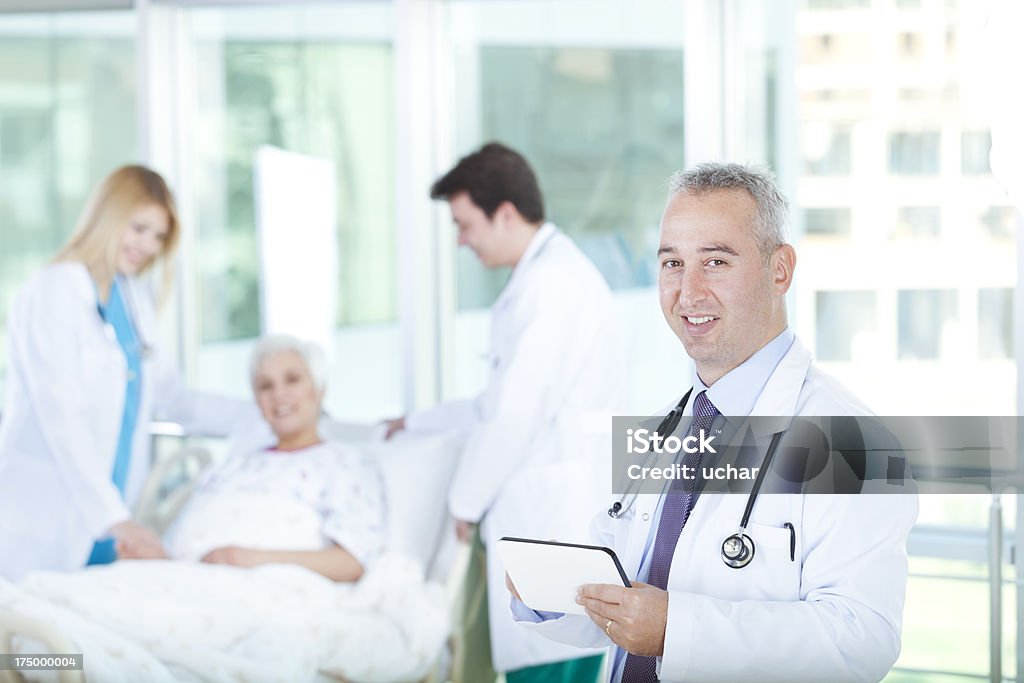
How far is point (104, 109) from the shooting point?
13.1 ft

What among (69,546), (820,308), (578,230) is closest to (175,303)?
(69,546)

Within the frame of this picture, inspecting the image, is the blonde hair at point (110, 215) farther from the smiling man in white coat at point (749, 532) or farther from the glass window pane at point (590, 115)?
the smiling man in white coat at point (749, 532)

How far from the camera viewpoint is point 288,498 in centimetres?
273

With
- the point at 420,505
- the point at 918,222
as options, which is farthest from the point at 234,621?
the point at 918,222

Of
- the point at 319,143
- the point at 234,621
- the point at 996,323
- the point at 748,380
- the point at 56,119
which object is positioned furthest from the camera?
the point at 56,119

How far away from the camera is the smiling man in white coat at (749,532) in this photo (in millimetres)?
1303

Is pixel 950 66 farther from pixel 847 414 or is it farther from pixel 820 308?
pixel 847 414

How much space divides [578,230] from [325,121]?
91 centimetres

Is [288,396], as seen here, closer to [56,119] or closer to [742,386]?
[742,386]

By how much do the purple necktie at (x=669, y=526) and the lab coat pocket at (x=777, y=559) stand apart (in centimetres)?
12

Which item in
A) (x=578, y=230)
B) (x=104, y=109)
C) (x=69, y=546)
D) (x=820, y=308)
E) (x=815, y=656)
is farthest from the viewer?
(x=104, y=109)

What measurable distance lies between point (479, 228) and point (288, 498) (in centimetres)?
81

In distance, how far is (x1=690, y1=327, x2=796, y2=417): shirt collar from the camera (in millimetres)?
1466

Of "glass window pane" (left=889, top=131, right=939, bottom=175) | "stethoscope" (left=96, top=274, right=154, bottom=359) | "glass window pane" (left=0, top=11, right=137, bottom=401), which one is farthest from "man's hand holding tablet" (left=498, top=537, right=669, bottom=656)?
"glass window pane" (left=0, top=11, right=137, bottom=401)
